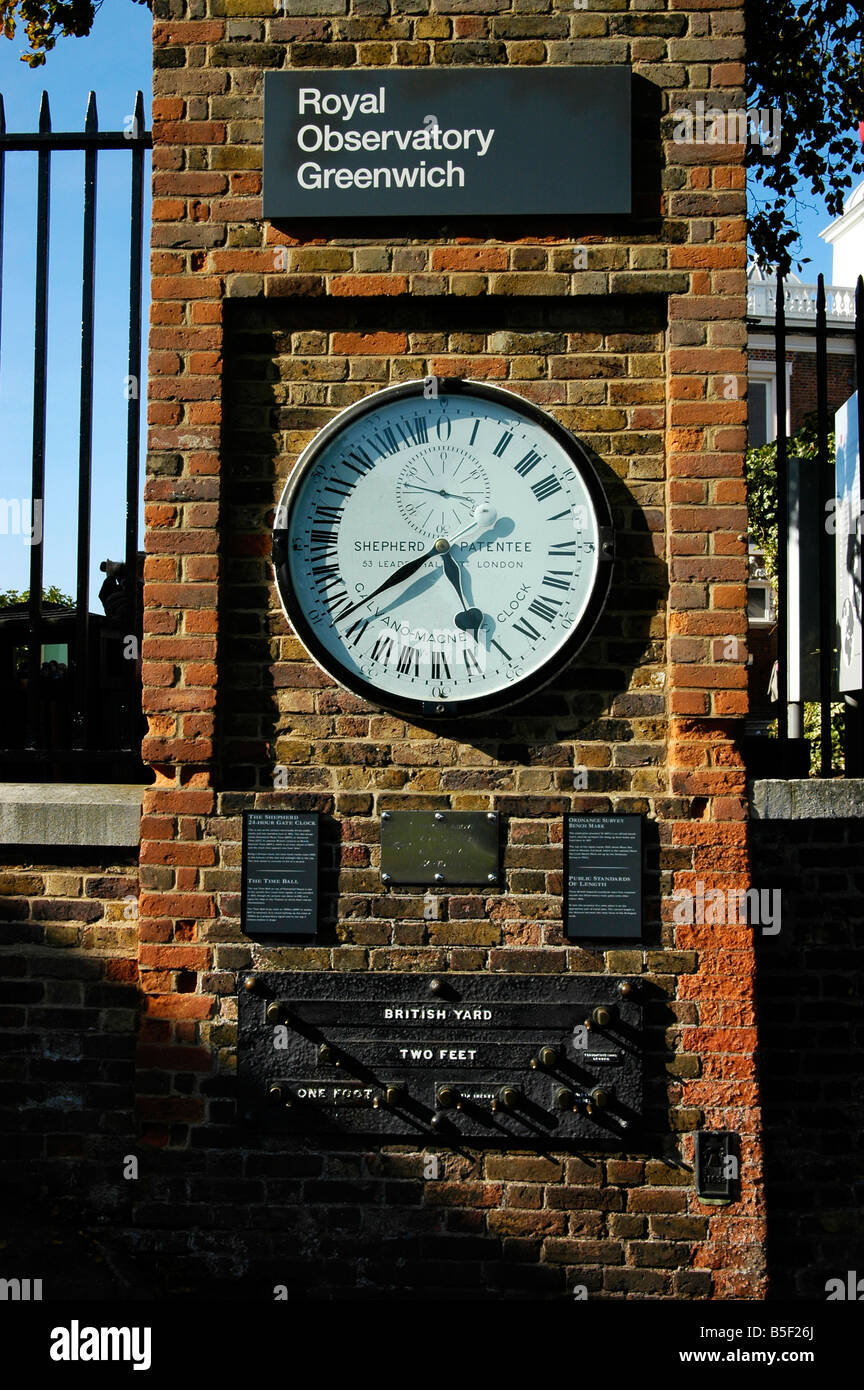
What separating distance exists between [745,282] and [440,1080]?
2.85 m

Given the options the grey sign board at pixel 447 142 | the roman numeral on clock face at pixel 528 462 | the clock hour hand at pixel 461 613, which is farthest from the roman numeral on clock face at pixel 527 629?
the grey sign board at pixel 447 142

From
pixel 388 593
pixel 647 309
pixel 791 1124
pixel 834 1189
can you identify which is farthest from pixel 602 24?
pixel 834 1189

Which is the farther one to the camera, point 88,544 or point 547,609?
point 88,544

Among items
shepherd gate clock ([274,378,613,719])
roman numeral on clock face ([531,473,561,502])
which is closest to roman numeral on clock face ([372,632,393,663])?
shepherd gate clock ([274,378,613,719])

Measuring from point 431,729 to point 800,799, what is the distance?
1353mm

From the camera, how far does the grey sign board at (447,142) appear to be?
3.52 m

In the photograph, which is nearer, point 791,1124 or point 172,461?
point 172,461

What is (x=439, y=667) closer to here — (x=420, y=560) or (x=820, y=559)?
(x=420, y=560)

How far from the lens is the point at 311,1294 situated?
3443mm

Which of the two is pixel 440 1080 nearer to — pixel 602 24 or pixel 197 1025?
pixel 197 1025

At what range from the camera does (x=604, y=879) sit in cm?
348

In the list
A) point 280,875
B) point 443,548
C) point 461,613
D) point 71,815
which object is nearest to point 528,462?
point 443,548

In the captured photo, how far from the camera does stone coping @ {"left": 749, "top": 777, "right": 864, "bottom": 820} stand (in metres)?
3.76

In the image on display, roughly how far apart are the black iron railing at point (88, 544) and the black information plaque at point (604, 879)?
1.69m
